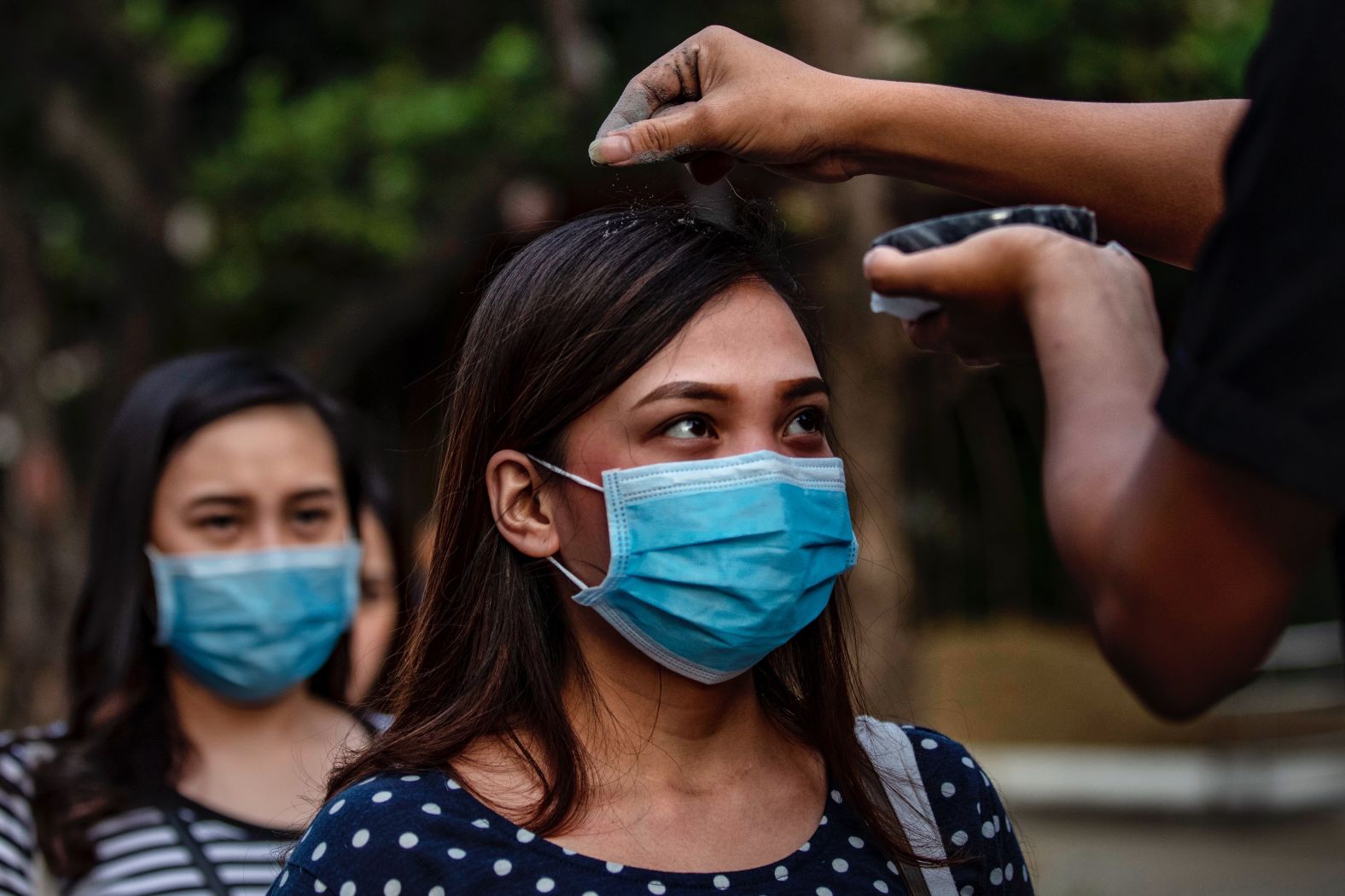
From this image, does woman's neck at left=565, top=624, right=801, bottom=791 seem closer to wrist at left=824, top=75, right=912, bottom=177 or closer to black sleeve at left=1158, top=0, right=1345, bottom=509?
wrist at left=824, top=75, right=912, bottom=177

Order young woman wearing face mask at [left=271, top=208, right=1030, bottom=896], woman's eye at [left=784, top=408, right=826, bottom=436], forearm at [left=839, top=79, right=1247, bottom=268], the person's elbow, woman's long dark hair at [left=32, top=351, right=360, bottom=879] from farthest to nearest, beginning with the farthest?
woman's long dark hair at [left=32, top=351, right=360, bottom=879] → woman's eye at [left=784, top=408, right=826, bottom=436] → young woman wearing face mask at [left=271, top=208, right=1030, bottom=896] → forearm at [left=839, top=79, right=1247, bottom=268] → the person's elbow

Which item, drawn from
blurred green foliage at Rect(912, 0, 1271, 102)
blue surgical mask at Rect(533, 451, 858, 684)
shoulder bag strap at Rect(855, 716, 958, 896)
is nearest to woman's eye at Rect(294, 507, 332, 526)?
blue surgical mask at Rect(533, 451, 858, 684)

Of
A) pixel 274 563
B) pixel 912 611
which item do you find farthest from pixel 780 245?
pixel 912 611

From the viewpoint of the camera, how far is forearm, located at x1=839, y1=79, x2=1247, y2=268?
5.93 feet

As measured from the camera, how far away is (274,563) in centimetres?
341

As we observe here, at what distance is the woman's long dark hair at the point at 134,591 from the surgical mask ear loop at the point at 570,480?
1.40 metres

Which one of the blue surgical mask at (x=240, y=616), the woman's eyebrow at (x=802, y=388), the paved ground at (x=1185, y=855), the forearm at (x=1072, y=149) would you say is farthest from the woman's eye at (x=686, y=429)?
the paved ground at (x=1185, y=855)

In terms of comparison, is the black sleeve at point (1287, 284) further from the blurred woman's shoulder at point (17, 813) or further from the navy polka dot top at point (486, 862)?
the blurred woman's shoulder at point (17, 813)

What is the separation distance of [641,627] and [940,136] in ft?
2.68

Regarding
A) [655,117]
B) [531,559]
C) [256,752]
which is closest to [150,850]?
[256,752]

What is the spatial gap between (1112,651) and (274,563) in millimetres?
2435

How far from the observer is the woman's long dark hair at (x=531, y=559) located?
6.99ft

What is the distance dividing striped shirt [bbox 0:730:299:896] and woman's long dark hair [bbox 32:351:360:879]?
7 centimetres

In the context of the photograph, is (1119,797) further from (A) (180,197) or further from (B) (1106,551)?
(B) (1106,551)
